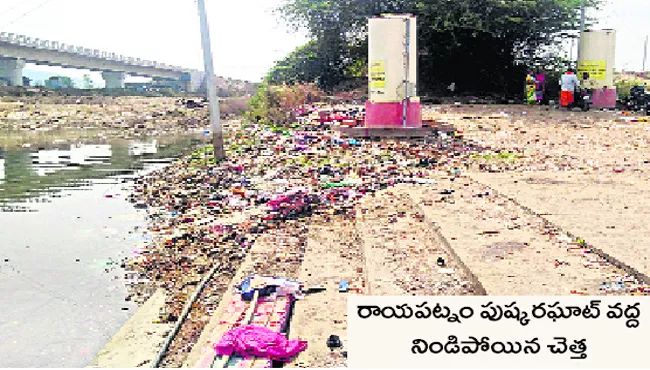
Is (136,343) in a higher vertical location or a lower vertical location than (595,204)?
lower

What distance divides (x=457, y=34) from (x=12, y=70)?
1384 inches

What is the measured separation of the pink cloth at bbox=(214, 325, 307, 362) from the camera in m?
3.46

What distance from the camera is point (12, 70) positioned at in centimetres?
4241

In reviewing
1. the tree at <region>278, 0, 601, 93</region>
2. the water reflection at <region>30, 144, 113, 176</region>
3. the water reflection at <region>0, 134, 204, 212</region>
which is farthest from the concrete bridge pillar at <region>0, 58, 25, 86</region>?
the tree at <region>278, 0, 601, 93</region>

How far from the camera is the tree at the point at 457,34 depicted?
1803cm

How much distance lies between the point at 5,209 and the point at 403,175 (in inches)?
276

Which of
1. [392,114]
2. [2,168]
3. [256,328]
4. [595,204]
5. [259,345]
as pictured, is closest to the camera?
[259,345]

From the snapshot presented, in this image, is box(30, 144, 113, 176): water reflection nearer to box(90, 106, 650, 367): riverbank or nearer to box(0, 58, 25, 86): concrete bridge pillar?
box(90, 106, 650, 367): riverbank

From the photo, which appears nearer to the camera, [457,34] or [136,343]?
[136,343]

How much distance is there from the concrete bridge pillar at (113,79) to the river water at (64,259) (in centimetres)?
4396

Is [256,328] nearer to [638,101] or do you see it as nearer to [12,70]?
[638,101]

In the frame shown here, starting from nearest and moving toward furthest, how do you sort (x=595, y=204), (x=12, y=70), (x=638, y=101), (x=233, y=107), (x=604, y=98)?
1. (x=595, y=204)
2. (x=638, y=101)
3. (x=604, y=98)
4. (x=233, y=107)
5. (x=12, y=70)

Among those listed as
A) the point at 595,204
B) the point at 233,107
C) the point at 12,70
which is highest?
the point at 12,70

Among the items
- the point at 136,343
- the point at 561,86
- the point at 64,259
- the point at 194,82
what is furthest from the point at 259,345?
the point at 194,82
